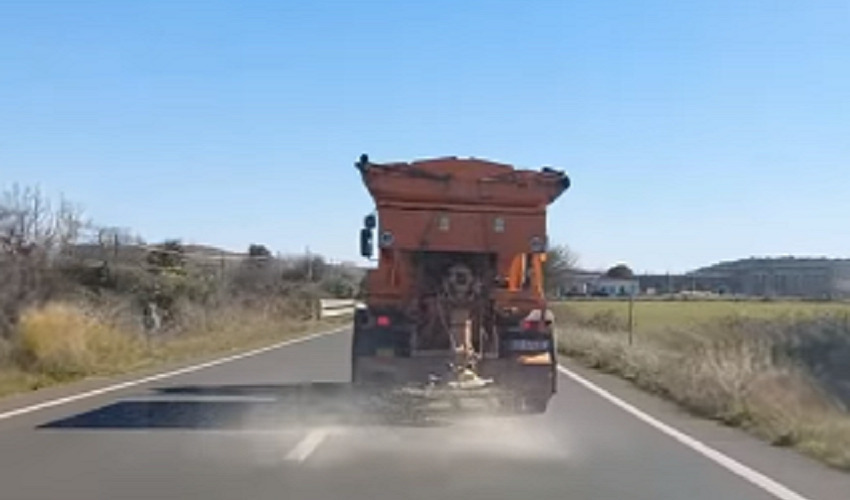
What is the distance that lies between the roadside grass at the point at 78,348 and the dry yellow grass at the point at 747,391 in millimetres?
10714

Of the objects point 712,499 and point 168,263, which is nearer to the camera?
point 712,499

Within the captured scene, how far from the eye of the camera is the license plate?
748 inches

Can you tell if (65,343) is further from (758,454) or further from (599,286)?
(599,286)

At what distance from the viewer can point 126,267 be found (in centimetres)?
5128

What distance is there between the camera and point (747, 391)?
1988 cm

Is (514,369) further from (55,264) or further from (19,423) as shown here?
(55,264)

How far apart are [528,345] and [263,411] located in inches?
151

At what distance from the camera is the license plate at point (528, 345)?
19.0 metres

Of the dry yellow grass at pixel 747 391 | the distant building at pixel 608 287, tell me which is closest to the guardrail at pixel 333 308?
the dry yellow grass at pixel 747 391

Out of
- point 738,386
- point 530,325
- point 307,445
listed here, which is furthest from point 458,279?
point 307,445

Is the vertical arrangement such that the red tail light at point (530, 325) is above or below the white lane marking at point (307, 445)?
above

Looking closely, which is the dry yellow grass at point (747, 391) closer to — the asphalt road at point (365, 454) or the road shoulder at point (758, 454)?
the road shoulder at point (758, 454)

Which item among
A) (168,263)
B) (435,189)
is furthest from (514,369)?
(168,263)

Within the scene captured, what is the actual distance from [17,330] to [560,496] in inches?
702
